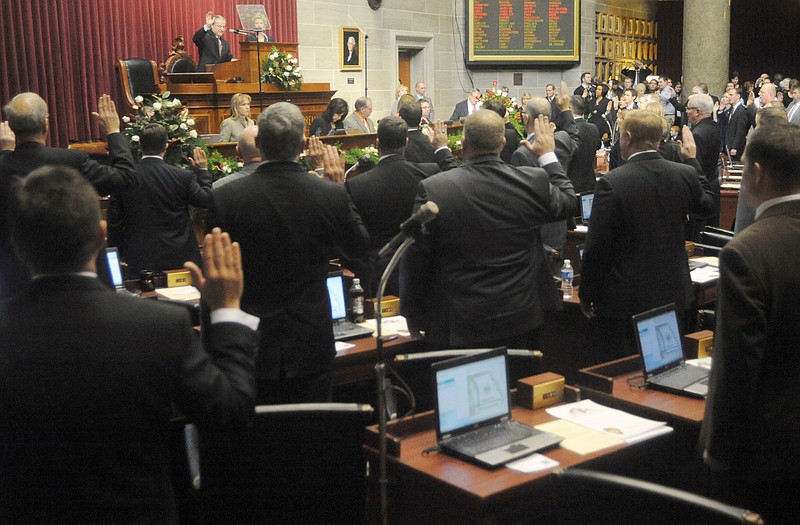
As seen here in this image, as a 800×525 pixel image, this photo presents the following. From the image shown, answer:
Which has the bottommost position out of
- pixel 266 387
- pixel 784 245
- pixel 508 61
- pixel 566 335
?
pixel 566 335

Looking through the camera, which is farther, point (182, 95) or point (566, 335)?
point (182, 95)

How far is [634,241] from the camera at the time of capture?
414cm

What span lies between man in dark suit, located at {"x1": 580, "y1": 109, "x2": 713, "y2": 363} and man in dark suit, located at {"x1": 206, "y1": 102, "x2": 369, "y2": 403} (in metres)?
1.43

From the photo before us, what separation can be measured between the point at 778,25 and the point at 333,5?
15426 millimetres

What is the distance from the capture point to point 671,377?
11.5 ft

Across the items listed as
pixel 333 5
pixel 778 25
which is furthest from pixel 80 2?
pixel 778 25

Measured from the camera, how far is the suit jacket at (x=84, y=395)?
1746mm

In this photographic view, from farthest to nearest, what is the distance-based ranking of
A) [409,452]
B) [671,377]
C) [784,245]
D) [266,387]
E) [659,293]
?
[659,293], [671,377], [266,387], [409,452], [784,245]

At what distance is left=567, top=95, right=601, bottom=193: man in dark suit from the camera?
8.06 meters

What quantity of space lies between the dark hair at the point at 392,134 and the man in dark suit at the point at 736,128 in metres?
8.99

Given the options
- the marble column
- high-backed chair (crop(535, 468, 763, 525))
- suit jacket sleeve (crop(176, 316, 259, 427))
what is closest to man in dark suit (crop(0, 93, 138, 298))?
suit jacket sleeve (crop(176, 316, 259, 427))

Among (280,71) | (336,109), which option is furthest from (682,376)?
(280,71)

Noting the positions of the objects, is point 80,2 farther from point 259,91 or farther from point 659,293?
point 659,293

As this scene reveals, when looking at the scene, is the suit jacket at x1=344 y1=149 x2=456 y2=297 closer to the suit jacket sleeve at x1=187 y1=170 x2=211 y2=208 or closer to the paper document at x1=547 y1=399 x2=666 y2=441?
→ the suit jacket sleeve at x1=187 y1=170 x2=211 y2=208
